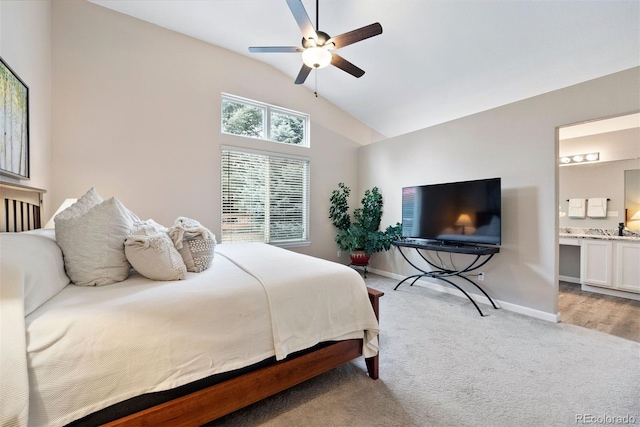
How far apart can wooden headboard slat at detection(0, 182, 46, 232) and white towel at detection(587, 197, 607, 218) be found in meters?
6.78

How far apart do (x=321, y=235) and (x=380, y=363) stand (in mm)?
2967

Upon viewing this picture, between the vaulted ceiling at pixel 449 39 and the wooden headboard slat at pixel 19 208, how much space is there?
2537 millimetres

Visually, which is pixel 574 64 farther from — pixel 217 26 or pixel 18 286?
pixel 18 286

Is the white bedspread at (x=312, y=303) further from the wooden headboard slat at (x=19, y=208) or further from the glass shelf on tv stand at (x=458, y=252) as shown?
the glass shelf on tv stand at (x=458, y=252)

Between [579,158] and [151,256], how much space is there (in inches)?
239


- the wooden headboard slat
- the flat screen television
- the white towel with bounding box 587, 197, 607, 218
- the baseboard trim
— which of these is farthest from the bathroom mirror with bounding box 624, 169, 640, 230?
the wooden headboard slat

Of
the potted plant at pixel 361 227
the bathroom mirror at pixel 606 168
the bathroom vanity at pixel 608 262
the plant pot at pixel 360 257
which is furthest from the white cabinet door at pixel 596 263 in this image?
the plant pot at pixel 360 257

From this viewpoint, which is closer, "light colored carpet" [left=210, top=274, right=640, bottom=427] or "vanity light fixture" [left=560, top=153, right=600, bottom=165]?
"light colored carpet" [left=210, top=274, right=640, bottom=427]

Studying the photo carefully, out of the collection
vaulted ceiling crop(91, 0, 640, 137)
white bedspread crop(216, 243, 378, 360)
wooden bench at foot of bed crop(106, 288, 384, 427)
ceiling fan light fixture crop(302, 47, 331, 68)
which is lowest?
wooden bench at foot of bed crop(106, 288, 384, 427)

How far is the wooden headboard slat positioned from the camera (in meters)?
1.58

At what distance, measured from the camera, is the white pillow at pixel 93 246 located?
139cm

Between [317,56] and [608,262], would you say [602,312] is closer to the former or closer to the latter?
[608,262]

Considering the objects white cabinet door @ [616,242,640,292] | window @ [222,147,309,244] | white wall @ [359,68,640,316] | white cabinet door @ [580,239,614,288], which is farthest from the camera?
window @ [222,147,309,244]

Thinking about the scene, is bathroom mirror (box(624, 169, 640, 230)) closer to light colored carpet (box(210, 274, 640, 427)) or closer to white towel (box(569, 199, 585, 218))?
white towel (box(569, 199, 585, 218))
